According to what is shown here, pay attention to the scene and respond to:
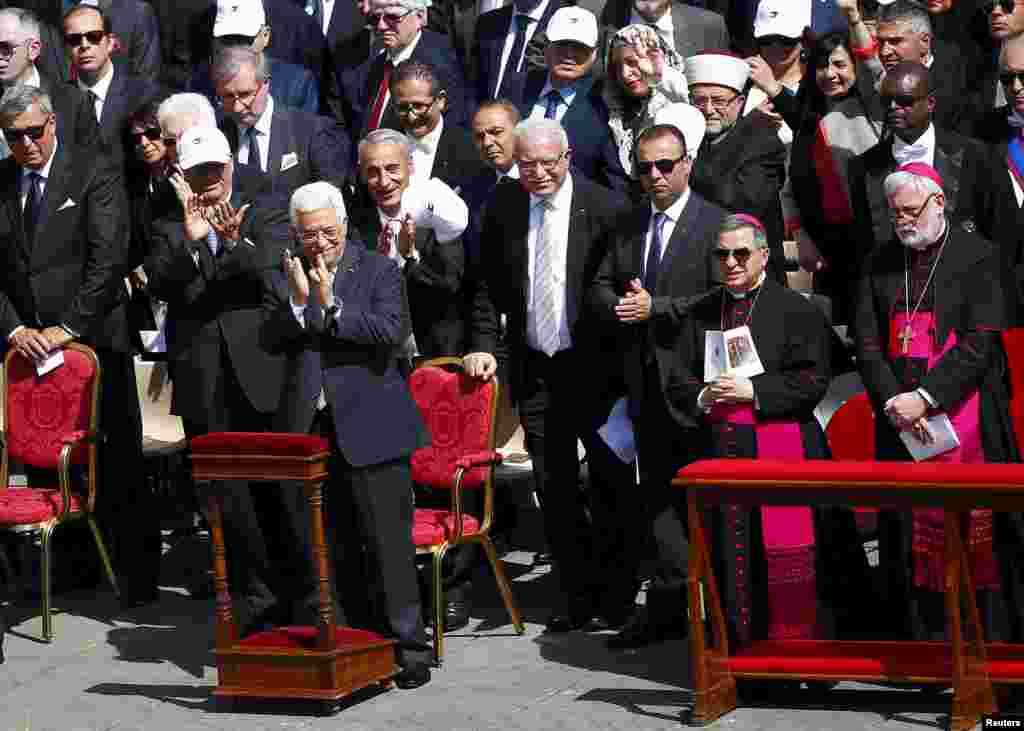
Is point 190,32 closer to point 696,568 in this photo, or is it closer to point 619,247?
point 619,247

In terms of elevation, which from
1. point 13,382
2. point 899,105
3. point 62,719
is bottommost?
point 62,719

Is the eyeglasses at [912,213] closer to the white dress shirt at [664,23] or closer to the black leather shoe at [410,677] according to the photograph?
the black leather shoe at [410,677]

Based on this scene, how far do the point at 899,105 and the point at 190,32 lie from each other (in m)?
4.89

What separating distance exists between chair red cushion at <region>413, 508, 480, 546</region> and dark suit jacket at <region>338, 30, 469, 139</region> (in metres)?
→ 2.32

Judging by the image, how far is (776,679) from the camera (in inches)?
340

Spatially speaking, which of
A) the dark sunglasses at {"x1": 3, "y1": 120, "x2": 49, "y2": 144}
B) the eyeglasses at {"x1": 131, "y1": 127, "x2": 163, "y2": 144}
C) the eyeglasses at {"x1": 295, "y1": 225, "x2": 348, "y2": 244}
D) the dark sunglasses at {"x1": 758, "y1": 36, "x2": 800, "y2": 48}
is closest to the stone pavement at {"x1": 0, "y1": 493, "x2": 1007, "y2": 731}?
the eyeglasses at {"x1": 295, "y1": 225, "x2": 348, "y2": 244}

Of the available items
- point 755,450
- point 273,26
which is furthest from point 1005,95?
point 273,26

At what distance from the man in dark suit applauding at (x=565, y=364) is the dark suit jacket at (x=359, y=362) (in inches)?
37.4

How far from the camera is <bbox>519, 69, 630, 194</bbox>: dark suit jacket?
420 inches

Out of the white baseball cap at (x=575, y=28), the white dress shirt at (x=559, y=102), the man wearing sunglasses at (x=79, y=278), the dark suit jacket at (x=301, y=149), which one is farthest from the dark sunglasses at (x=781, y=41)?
the man wearing sunglasses at (x=79, y=278)

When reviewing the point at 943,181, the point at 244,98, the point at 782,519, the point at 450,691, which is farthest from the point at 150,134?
the point at 782,519

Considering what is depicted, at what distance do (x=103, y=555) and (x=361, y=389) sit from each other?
2379 mm

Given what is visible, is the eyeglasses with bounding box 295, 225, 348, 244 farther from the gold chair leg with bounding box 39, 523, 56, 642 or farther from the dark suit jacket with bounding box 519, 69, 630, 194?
the gold chair leg with bounding box 39, 523, 56, 642

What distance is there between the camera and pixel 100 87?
39.6ft
